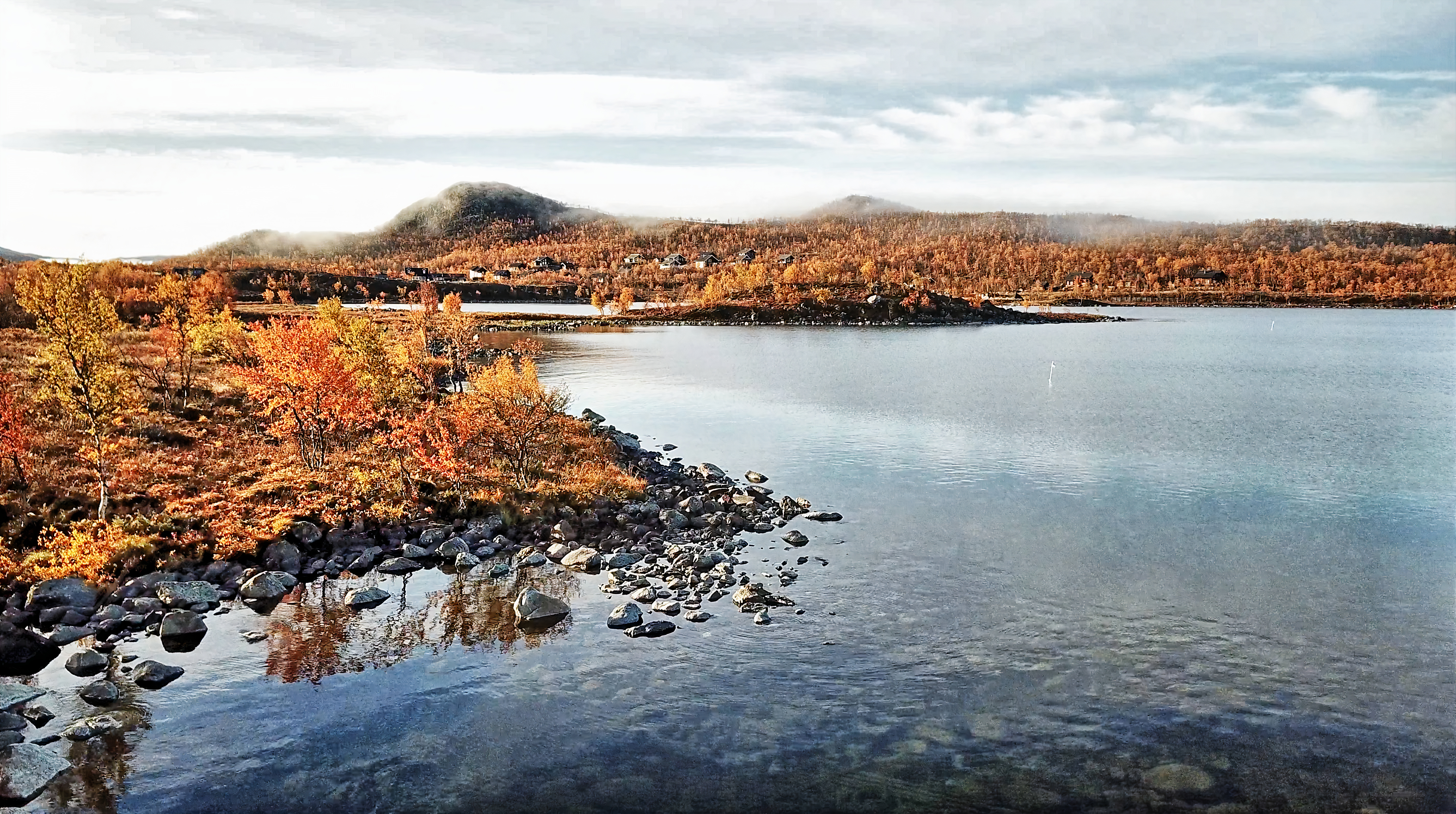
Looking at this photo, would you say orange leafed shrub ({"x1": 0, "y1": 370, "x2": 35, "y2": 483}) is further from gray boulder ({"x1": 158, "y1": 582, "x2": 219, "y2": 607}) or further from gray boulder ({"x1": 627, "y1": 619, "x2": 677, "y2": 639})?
gray boulder ({"x1": 627, "y1": 619, "x2": 677, "y2": 639})

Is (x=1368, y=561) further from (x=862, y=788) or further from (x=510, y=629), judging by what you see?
(x=510, y=629)

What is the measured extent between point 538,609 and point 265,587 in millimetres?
11335

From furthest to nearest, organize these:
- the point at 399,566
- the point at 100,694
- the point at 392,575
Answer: the point at 399,566
the point at 392,575
the point at 100,694

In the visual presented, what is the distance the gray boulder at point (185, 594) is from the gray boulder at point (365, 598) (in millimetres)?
4775

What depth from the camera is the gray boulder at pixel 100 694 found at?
925 inches

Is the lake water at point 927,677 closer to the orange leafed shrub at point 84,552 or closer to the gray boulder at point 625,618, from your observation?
the gray boulder at point 625,618

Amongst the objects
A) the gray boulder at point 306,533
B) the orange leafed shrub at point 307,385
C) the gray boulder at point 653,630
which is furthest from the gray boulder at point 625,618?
the orange leafed shrub at point 307,385

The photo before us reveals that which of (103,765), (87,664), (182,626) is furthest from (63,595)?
(103,765)

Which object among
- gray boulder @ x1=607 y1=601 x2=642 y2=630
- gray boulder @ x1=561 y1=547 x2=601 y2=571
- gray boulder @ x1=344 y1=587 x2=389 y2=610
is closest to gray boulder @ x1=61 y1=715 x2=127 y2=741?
gray boulder @ x1=344 y1=587 x2=389 y2=610

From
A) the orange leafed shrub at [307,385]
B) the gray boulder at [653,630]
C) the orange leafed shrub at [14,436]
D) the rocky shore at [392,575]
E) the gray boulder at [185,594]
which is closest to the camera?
the rocky shore at [392,575]

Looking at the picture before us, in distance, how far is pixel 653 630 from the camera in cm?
2853

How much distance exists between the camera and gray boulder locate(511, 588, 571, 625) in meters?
29.6

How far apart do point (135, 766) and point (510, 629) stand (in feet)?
36.6

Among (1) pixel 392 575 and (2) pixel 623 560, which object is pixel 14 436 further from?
(2) pixel 623 560
